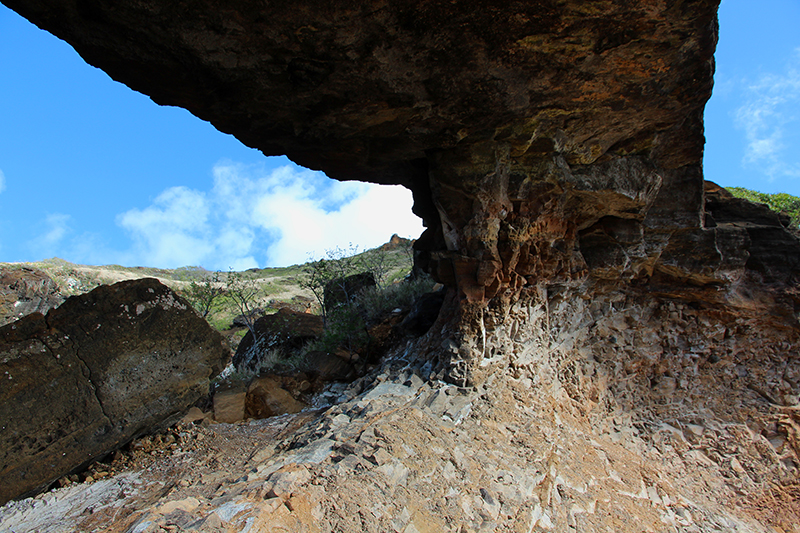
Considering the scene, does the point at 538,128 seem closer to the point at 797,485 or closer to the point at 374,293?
the point at 797,485

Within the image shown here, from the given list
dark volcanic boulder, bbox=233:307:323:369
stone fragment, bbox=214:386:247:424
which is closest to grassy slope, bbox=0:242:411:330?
dark volcanic boulder, bbox=233:307:323:369

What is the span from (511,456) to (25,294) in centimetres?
1490

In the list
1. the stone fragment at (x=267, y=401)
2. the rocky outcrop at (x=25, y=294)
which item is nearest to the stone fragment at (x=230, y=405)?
the stone fragment at (x=267, y=401)

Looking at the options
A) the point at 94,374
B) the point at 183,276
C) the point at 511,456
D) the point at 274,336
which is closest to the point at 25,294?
the point at 274,336

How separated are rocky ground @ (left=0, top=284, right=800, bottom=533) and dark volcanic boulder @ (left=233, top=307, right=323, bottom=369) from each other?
2.74 metres

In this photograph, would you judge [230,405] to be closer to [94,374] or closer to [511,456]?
[94,374]

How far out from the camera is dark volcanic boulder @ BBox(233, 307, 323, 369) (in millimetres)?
8312

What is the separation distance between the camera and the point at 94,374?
3.59m

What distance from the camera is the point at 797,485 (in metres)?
4.93

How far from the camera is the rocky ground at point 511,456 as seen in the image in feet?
9.16

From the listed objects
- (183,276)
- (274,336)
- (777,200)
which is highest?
(183,276)

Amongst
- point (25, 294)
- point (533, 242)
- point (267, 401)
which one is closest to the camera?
point (533, 242)

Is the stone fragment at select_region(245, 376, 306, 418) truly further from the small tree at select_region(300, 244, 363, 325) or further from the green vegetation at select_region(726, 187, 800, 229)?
the green vegetation at select_region(726, 187, 800, 229)

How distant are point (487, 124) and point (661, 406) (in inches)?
174
